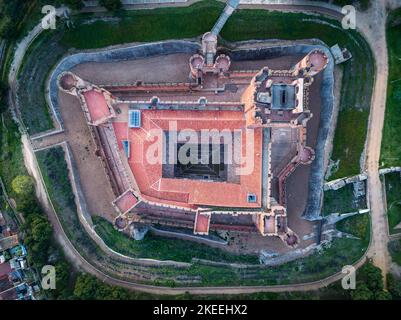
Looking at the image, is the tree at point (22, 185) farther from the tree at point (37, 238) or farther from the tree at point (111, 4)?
the tree at point (111, 4)

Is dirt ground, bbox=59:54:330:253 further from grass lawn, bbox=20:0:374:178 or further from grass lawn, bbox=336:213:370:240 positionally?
grass lawn, bbox=336:213:370:240

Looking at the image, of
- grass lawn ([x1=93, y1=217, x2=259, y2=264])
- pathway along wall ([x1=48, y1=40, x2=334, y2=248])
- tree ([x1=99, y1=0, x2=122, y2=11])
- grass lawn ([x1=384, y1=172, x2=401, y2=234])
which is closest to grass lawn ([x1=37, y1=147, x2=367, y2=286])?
grass lawn ([x1=93, y1=217, x2=259, y2=264])

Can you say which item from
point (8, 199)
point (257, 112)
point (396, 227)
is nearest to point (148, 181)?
point (257, 112)

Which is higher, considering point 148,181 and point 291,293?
point 148,181

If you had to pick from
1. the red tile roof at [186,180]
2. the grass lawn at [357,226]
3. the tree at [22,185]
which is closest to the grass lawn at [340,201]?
the grass lawn at [357,226]

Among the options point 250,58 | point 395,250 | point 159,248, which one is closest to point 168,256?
point 159,248
